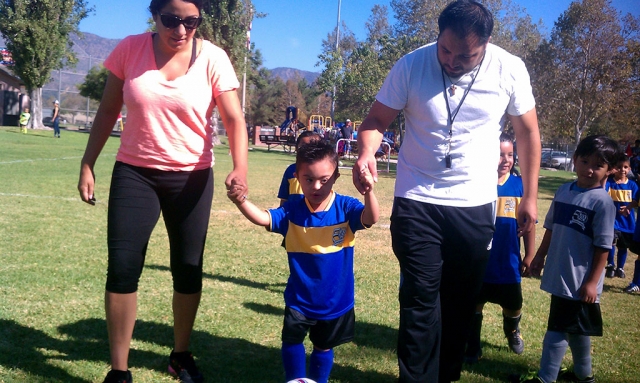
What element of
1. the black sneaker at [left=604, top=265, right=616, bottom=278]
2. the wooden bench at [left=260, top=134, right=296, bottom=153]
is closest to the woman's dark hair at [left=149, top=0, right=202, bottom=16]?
the black sneaker at [left=604, top=265, right=616, bottom=278]

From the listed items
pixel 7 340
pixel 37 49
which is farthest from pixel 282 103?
pixel 7 340

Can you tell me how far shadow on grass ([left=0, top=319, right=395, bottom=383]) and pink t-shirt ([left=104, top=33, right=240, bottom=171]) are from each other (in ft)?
4.10

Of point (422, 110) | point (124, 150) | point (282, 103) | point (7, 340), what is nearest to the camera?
point (422, 110)

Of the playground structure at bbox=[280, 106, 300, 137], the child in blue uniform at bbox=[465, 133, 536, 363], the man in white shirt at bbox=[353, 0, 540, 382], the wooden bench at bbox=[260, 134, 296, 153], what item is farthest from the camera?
the playground structure at bbox=[280, 106, 300, 137]

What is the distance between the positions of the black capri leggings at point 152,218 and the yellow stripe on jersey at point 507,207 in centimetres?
200

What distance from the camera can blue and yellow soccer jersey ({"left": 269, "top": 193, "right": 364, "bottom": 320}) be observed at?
3008 millimetres

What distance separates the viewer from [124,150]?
9.98 feet

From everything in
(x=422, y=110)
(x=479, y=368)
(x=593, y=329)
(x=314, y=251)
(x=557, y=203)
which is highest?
(x=422, y=110)

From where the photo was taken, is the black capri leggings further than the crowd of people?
Yes

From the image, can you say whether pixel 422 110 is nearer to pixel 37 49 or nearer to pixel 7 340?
pixel 7 340

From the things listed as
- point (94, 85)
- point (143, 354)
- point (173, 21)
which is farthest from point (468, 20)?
point (94, 85)

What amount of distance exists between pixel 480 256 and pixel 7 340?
288cm

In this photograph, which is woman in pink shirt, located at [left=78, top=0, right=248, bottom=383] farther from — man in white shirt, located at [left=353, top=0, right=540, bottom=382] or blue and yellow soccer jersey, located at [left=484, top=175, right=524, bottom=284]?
blue and yellow soccer jersey, located at [left=484, top=175, right=524, bottom=284]

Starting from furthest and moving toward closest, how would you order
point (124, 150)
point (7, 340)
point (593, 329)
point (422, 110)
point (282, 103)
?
point (282, 103) → point (7, 340) → point (593, 329) → point (124, 150) → point (422, 110)
